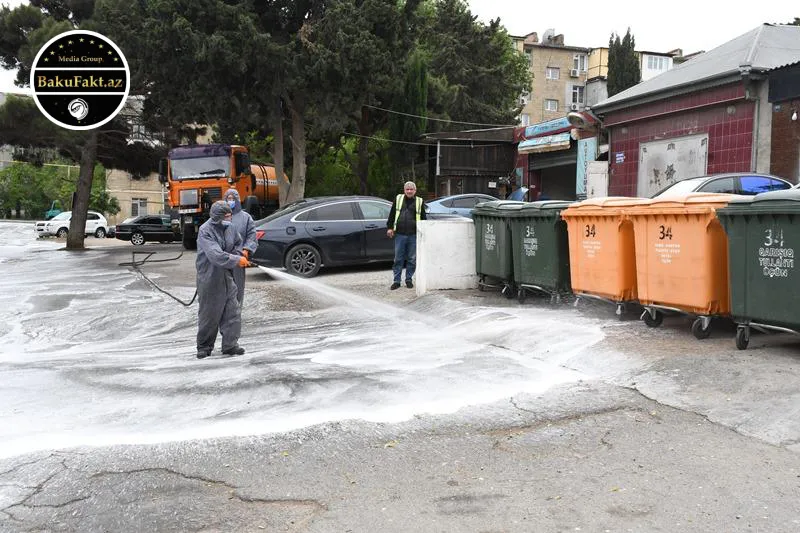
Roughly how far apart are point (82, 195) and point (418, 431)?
29863 millimetres

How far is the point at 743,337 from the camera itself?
6.70m

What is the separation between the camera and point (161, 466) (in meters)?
4.52

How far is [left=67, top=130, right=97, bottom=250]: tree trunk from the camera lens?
100 ft

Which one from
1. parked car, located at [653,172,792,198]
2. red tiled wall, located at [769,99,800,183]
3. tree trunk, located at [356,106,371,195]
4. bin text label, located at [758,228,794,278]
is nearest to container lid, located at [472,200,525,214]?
parked car, located at [653,172,792,198]

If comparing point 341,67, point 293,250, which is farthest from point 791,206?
point 341,67

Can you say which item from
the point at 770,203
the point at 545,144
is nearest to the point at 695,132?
the point at 545,144

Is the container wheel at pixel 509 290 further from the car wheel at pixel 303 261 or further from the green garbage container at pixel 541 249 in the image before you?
the car wheel at pixel 303 261

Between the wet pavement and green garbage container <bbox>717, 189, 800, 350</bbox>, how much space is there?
34 centimetres

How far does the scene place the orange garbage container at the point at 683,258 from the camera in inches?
Answer: 281

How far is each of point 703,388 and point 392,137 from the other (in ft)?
103

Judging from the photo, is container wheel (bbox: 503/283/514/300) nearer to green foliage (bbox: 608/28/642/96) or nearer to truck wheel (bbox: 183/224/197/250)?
truck wheel (bbox: 183/224/197/250)

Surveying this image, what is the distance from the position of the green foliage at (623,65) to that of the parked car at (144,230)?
31547 millimetres

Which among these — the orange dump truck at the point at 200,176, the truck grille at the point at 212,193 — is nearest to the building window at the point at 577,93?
the orange dump truck at the point at 200,176

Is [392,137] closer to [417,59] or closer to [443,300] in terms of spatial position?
[417,59]
